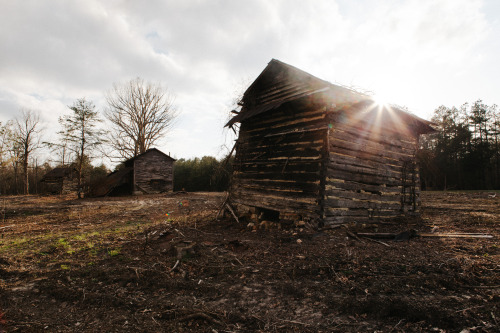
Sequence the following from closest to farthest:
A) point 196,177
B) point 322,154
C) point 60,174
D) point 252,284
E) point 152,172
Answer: point 252,284, point 322,154, point 152,172, point 60,174, point 196,177

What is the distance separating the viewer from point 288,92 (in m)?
9.96

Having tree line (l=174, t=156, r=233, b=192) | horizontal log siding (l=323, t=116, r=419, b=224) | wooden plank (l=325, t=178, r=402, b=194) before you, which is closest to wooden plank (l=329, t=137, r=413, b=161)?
horizontal log siding (l=323, t=116, r=419, b=224)

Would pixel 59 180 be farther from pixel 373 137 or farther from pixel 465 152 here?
pixel 465 152

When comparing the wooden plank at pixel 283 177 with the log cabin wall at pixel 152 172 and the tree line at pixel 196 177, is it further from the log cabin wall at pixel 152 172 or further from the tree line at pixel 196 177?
the tree line at pixel 196 177

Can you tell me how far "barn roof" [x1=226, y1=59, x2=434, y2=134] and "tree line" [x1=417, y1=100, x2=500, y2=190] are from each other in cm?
3080

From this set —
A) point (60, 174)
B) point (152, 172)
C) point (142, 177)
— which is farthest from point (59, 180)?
point (152, 172)

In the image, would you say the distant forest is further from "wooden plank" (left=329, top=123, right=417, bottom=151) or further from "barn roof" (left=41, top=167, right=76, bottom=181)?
"wooden plank" (left=329, top=123, right=417, bottom=151)

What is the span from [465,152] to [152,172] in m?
43.3

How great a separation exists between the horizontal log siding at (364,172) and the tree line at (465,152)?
2900 centimetres

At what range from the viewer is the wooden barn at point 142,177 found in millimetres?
23844

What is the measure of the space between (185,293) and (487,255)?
6.55 metres

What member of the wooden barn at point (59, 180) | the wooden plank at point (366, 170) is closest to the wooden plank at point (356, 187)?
the wooden plank at point (366, 170)

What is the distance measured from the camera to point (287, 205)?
859 cm

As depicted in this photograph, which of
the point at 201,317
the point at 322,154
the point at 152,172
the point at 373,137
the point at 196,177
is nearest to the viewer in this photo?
the point at 201,317
